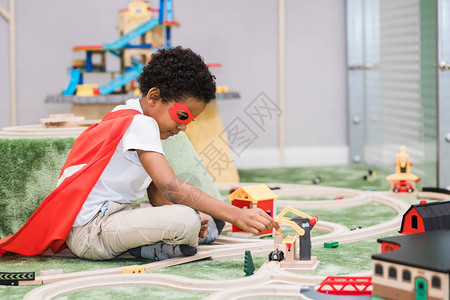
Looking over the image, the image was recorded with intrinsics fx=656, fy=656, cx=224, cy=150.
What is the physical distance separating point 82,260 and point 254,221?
0.43 metres

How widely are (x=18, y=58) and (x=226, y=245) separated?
208 cm

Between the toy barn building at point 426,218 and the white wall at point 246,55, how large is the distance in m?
1.95

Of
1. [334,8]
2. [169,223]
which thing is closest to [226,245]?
[169,223]

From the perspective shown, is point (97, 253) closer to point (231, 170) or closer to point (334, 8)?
point (231, 170)

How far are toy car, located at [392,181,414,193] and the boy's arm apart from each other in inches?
43.3

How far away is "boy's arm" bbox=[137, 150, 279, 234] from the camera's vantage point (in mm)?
1267

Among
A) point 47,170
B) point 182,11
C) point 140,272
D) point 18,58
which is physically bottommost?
point 140,272

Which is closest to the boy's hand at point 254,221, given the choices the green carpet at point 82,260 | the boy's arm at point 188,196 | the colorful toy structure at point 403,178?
the boy's arm at point 188,196

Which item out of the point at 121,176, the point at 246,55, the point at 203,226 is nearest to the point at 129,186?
the point at 121,176

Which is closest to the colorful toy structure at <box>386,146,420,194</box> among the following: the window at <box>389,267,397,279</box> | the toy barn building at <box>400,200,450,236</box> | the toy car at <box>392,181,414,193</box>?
the toy car at <box>392,181,414,193</box>

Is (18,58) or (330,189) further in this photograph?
(18,58)

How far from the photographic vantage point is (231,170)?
2.78m

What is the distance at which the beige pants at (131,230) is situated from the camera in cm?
135

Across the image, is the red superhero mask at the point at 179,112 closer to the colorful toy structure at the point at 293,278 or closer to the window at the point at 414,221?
the colorful toy structure at the point at 293,278
